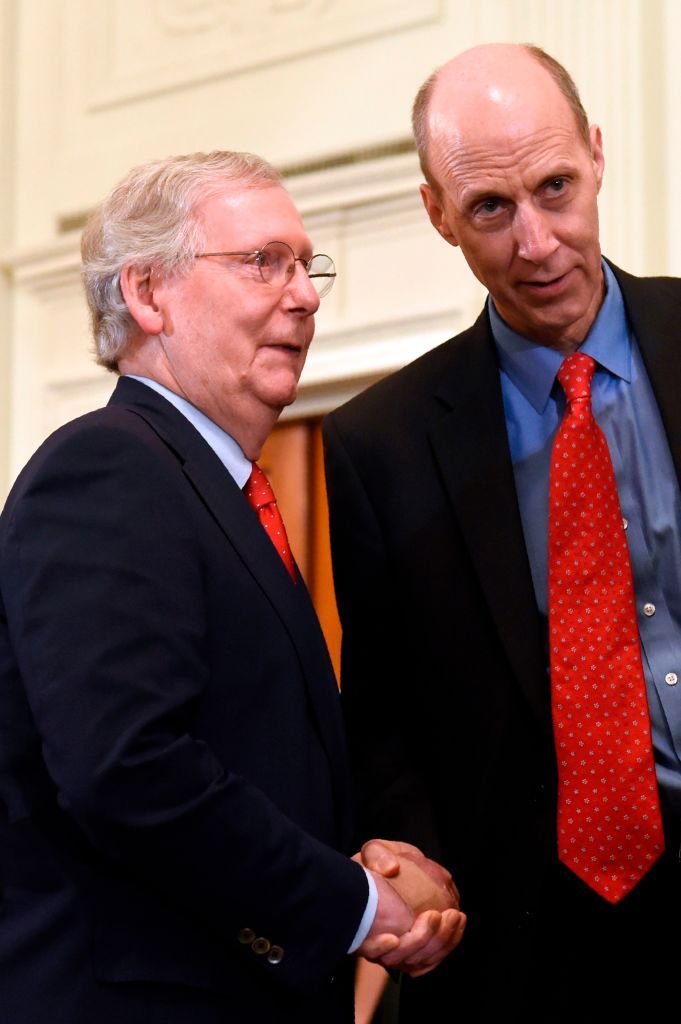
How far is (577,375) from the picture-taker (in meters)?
2.07

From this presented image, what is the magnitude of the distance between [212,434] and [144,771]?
53 cm

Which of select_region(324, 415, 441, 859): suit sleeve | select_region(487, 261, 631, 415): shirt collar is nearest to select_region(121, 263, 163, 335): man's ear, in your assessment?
select_region(324, 415, 441, 859): suit sleeve

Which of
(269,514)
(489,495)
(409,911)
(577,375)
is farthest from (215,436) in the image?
(409,911)

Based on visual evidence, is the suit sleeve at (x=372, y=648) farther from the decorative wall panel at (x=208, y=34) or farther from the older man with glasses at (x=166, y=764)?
the decorative wall panel at (x=208, y=34)

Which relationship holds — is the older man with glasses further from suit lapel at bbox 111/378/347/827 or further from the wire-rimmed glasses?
the wire-rimmed glasses

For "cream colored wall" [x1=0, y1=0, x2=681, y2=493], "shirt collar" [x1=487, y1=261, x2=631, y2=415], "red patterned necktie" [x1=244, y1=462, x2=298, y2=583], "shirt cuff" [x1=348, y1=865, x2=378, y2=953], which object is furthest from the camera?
"cream colored wall" [x1=0, y1=0, x2=681, y2=493]

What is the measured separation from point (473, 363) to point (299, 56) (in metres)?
2.38

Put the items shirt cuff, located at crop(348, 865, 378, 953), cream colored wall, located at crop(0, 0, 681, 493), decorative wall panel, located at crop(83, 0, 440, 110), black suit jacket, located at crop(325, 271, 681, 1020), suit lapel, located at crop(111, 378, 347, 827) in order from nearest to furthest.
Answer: shirt cuff, located at crop(348, 865, 378, 953), suit lapel, located at crop(111, 378, 347, 827), black suit jacket, located at crop(325, 271, 681, 1020), cream colored wall, located at crop(0, 0, 681, 493), decorative wall panel, located at crop(83, 0, 440, 110)

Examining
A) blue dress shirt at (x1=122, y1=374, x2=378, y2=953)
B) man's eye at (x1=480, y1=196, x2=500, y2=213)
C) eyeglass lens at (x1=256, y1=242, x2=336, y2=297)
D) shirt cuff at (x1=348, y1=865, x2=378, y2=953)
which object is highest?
man's eye at (x1=480, y1=196, x2=500, y2=213)

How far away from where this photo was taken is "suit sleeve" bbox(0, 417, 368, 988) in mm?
1511

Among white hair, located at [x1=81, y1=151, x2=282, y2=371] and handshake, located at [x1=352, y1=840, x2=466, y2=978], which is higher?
white hair, located at [x1=81, y1=151, x2=282, y2=371]

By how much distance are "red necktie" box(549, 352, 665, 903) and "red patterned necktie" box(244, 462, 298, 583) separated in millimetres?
347

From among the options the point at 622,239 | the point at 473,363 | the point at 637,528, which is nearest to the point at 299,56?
the point at 622,239

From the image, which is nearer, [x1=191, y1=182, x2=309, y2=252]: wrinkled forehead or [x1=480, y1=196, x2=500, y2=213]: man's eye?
[x1=191, y1=182, x2=309, y2=252]: wrinkled forehead
